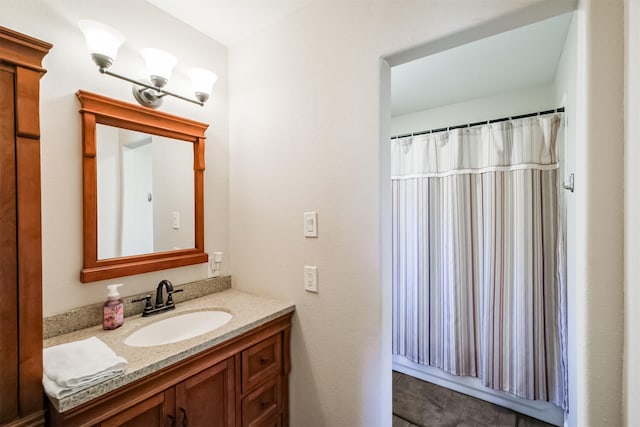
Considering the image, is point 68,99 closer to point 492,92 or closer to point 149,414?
point 149,414

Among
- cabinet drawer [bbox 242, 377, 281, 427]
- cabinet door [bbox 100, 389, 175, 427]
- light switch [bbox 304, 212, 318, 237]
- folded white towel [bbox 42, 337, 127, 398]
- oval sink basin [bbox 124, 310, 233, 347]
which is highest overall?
light switch [bbox 304, 212, 318, 237]

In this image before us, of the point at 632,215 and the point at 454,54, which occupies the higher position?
the point at 454,54

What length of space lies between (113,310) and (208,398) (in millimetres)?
560

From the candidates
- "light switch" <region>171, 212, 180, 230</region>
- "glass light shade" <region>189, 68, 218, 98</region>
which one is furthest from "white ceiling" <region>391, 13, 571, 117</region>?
"light switch" <region>171, 212, 180, 230</region>

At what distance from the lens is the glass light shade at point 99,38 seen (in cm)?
115

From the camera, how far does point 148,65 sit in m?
1.34

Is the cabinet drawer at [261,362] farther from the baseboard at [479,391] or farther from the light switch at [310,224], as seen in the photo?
the baseboard at [479,391]

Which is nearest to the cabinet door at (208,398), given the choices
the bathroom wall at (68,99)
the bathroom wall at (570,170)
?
the bathroom wall at (68,99)

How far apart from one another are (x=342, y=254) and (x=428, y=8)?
1.10m

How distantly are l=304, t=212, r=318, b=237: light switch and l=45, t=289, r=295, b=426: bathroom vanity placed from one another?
0.41 metres

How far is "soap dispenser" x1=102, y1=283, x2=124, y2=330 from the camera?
1.22m

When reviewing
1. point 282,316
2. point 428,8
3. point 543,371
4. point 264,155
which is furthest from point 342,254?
point 543,371

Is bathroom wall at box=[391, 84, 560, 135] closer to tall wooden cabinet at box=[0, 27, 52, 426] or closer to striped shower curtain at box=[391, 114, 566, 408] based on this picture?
striped shower curtain at box=[391, 114, 566, 408]

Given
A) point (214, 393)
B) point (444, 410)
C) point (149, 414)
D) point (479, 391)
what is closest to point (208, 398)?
point (214, 393)
